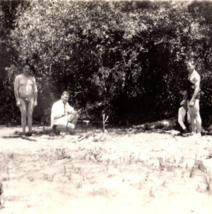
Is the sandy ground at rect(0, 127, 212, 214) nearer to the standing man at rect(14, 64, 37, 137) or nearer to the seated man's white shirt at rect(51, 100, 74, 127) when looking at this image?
the standing man at rect(14, 64, 37, 137)

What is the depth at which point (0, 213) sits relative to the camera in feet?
13.7

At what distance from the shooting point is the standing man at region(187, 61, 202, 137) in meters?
9.45

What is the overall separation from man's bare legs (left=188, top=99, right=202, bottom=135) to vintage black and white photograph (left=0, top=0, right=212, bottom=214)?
0.12 feet

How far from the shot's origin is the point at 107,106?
44.8ft

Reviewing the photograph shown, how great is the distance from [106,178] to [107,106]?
8276 mm

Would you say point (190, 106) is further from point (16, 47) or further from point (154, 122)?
point (16, 47)

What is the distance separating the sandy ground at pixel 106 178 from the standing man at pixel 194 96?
4.41 feet

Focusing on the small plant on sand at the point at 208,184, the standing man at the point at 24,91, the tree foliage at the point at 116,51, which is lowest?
the small plant on sand at the point at 208,184

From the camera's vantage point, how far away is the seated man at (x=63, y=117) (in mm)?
10086

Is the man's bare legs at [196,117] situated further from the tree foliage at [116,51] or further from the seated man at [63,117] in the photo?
the seated man at [63,117]

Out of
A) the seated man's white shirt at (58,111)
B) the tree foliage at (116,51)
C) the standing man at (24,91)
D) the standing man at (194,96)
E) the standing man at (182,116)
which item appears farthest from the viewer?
the tree foliage at (116,51)

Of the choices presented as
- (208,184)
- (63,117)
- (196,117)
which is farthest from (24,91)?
(208,184)

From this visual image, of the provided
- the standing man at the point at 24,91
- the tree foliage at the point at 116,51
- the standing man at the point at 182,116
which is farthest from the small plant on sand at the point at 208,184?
the tree foliage at the point at 116,51

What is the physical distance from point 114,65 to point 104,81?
0.58 m
